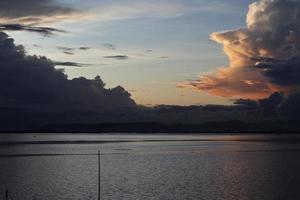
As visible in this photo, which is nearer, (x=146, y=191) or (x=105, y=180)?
(x=146, y=191)

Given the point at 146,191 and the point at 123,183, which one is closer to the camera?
the point at 146,191

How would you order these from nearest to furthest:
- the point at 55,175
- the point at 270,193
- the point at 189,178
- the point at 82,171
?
the point at 270,193
the point at 189,178
the point at 55,175
the point at 82,171

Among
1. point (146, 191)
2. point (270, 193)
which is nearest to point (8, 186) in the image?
point (146, 191)

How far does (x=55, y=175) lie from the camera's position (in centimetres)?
7306

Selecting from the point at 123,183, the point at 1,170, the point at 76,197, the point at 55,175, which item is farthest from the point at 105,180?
the point at 1,170

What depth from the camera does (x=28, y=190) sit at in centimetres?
5600

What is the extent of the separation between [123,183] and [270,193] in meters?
18.5

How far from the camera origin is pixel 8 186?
5891 cm

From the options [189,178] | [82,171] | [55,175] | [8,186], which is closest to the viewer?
[8,186]

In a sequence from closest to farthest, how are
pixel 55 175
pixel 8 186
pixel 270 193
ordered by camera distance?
pixel 270 193 → pixel 8 186 → pixel 55 175

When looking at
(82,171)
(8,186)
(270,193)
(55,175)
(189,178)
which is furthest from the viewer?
(82,171)

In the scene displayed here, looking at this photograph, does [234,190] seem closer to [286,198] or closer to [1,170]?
[286,198]

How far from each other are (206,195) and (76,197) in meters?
13.1

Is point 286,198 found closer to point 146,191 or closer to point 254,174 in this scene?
point 146,191
